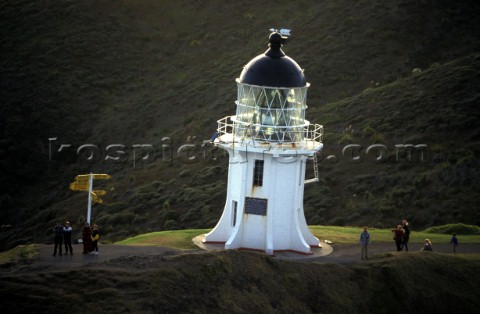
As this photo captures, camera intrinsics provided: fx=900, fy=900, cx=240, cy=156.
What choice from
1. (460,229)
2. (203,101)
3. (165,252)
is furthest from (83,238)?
(203,101)

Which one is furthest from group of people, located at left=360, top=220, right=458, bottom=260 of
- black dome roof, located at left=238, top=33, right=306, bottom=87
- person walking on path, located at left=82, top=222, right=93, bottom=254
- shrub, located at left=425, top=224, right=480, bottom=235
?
person walking on path, located at left=82, top=222, right=93, bottom=254

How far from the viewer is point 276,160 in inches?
1012

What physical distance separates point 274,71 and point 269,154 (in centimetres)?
234

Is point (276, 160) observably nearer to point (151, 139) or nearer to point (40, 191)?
point (40, 191)

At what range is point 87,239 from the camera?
24656 mm

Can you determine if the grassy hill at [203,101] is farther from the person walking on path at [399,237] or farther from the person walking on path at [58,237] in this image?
the person walking on path at [58,237]

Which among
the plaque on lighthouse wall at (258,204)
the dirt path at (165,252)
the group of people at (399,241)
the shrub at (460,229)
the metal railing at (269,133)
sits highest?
the metal railing at (269,133)

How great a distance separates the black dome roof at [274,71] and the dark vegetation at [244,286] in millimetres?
4887

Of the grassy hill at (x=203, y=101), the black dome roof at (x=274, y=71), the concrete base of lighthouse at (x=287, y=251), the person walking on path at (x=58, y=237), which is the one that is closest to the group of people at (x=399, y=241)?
the concrete base of lighthouse at (x=287, y=251)

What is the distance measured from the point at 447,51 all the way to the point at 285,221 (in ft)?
117

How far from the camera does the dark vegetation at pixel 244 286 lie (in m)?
20.7

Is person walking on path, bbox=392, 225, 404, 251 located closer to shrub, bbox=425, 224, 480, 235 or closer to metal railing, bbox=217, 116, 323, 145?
metal railing, bbox=217, 116, 323, 145

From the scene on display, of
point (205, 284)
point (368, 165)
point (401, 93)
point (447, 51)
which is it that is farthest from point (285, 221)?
point (447, 51)

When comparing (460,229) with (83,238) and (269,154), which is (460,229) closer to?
(269,154)
